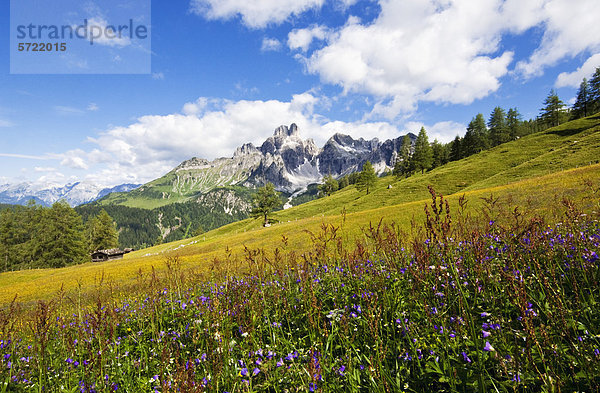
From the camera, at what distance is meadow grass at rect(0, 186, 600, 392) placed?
8.50 ft

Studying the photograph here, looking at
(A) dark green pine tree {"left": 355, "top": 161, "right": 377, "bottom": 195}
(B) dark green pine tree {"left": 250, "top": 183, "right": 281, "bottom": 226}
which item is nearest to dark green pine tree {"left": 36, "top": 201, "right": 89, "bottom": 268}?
(B) dark green pine tree {"left": 250, "top": 183, "right": 281, "bottom": 226}

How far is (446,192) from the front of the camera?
2112 inches

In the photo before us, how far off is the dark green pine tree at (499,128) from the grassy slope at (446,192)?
1689 centimetres

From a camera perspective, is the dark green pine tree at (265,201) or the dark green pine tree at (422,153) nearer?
the dark green pine tree at (265,201)

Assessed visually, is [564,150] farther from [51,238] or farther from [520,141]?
[51,238]

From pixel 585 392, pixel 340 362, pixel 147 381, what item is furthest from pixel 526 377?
pixel 147 381

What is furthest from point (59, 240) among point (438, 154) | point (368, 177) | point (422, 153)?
point (438, 154)

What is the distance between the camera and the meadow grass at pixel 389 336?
8.50ft

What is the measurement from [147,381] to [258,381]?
5.39 feet

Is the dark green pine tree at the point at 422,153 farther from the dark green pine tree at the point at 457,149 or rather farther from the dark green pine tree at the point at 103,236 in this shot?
the dark green pine tree at the point at 103,236

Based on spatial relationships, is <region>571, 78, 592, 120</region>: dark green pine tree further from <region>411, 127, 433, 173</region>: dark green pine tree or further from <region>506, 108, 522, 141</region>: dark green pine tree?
<region>411, 127, 433, 173</region>: dark green pine tree

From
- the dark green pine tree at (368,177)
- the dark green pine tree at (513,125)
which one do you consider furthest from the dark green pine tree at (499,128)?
the dark green pine tree at (368,177)

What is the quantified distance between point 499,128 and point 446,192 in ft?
189

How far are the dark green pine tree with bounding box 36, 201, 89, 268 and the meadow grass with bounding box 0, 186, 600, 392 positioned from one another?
7633 cm
